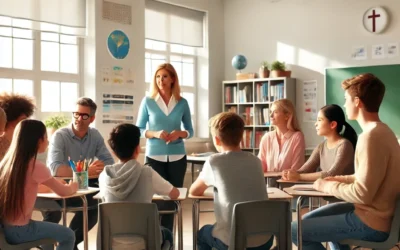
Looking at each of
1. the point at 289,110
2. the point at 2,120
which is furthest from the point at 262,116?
the point at 2,120

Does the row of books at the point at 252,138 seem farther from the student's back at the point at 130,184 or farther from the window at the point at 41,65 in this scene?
the student's back at the point at 130,184

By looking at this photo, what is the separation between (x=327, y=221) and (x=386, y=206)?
0.34m

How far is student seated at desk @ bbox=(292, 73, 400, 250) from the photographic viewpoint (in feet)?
9.01

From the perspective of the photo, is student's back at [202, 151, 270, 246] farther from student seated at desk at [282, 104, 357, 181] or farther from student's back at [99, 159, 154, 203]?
student seated at desk at [282, 104, 357, 181]

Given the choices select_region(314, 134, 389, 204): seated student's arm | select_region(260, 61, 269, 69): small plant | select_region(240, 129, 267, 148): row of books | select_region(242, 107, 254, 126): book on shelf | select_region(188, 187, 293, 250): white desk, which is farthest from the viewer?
select_region(242, 107, 254, 126): book on shelf

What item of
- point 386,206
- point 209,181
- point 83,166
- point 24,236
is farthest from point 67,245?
point 386,206

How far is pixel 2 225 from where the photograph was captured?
9.46 ft

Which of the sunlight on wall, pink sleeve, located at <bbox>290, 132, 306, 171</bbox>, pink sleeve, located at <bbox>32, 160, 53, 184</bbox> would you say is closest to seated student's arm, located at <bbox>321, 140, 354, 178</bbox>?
pink sleeve, located at <bbox>290, 132, 306, 171</bbox>

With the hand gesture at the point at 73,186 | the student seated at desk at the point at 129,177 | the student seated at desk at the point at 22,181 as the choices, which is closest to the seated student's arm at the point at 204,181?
the student seated at desk at the point at 129,177

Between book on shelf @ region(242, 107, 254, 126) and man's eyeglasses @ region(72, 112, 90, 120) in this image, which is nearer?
man's eyeglasses @ region(72, 112, 90, 120)

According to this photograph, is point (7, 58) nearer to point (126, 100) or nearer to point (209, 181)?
point (126, 100)

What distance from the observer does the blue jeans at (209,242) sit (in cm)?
298

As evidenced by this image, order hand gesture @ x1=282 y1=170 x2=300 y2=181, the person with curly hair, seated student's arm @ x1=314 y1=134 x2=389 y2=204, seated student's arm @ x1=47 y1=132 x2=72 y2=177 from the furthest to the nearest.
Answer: seated student's arm @ x1=47 y1=132 x2=72 y2=177
hand gesture @ x1=282 y1=170 x2=300 y2=181
the person with curly hair
seated student's arm @ x1=314 y1=134 x2=389 y2=204

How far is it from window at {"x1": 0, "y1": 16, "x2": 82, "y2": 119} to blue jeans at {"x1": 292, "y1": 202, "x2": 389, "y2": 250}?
152 inches
